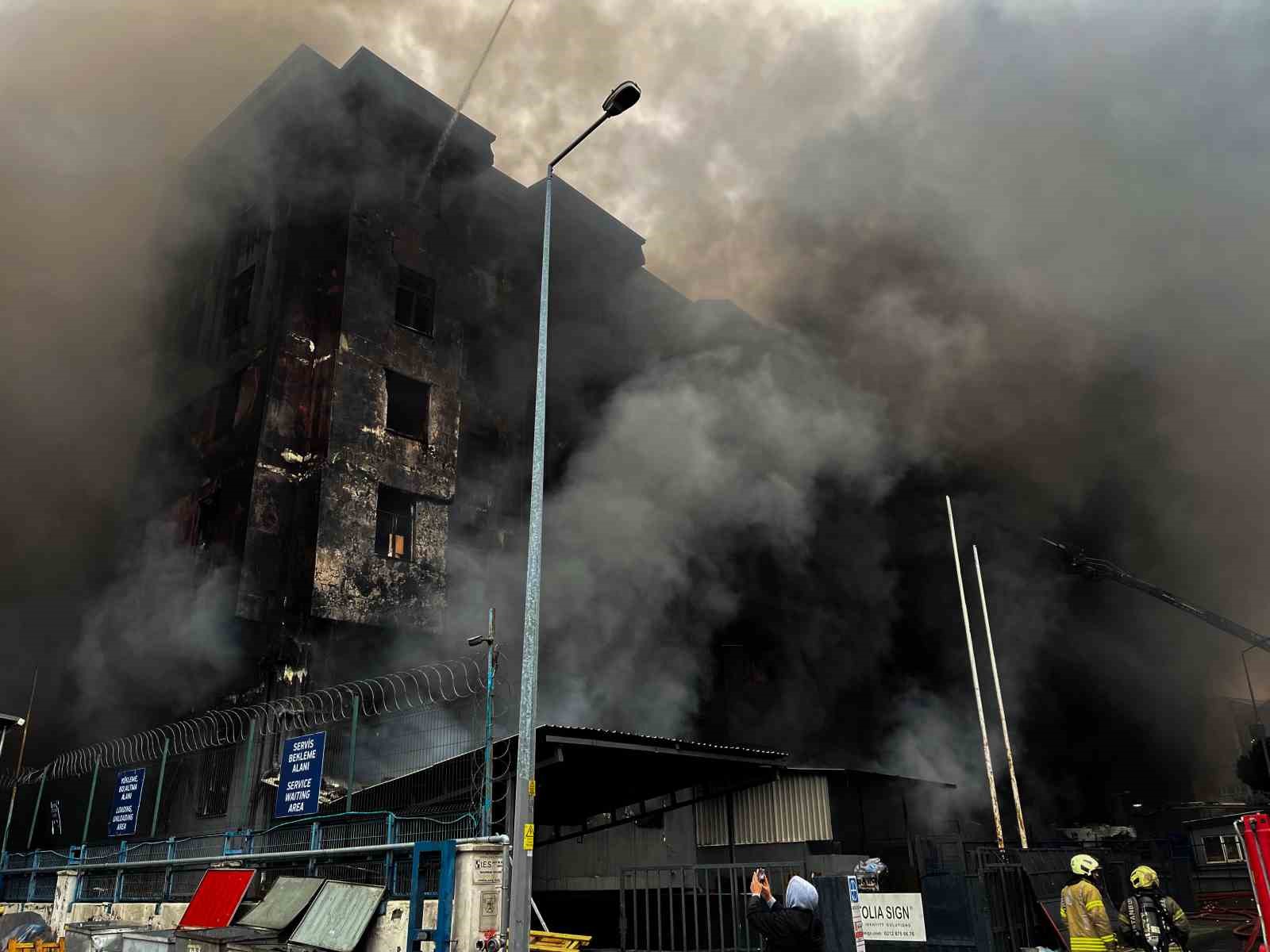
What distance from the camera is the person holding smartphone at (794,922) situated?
16.0 ft

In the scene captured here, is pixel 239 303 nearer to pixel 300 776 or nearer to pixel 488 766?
pixel 300 776

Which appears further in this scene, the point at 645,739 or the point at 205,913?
the point at 645,739

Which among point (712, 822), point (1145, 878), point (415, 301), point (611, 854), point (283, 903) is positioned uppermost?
point (415, 301)

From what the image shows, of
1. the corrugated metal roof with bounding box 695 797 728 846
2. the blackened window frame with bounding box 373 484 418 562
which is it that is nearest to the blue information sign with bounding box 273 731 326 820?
the corrugated metal roof with bounding box 695 797 728 846

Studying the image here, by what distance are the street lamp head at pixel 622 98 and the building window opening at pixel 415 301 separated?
36.6 ft

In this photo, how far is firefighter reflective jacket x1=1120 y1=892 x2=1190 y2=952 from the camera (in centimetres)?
533

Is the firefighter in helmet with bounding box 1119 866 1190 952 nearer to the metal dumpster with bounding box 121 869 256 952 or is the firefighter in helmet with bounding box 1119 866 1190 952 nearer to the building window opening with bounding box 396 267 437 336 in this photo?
the metal dumpster with bounding box 121 869 256 952

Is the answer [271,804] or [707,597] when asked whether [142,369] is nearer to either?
[271,804]

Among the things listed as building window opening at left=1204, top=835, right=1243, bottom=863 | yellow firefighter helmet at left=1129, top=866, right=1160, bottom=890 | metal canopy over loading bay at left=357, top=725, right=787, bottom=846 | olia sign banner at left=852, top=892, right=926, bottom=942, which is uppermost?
metal canopy over loading bay at left=357, top=725, right=787, bottom=846

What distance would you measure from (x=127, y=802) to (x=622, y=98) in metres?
12.4

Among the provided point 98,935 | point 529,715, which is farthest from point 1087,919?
point 98,935

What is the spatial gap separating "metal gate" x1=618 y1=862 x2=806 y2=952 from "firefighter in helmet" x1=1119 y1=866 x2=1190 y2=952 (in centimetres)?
253

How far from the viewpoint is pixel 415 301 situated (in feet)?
61.8

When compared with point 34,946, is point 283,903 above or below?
above
